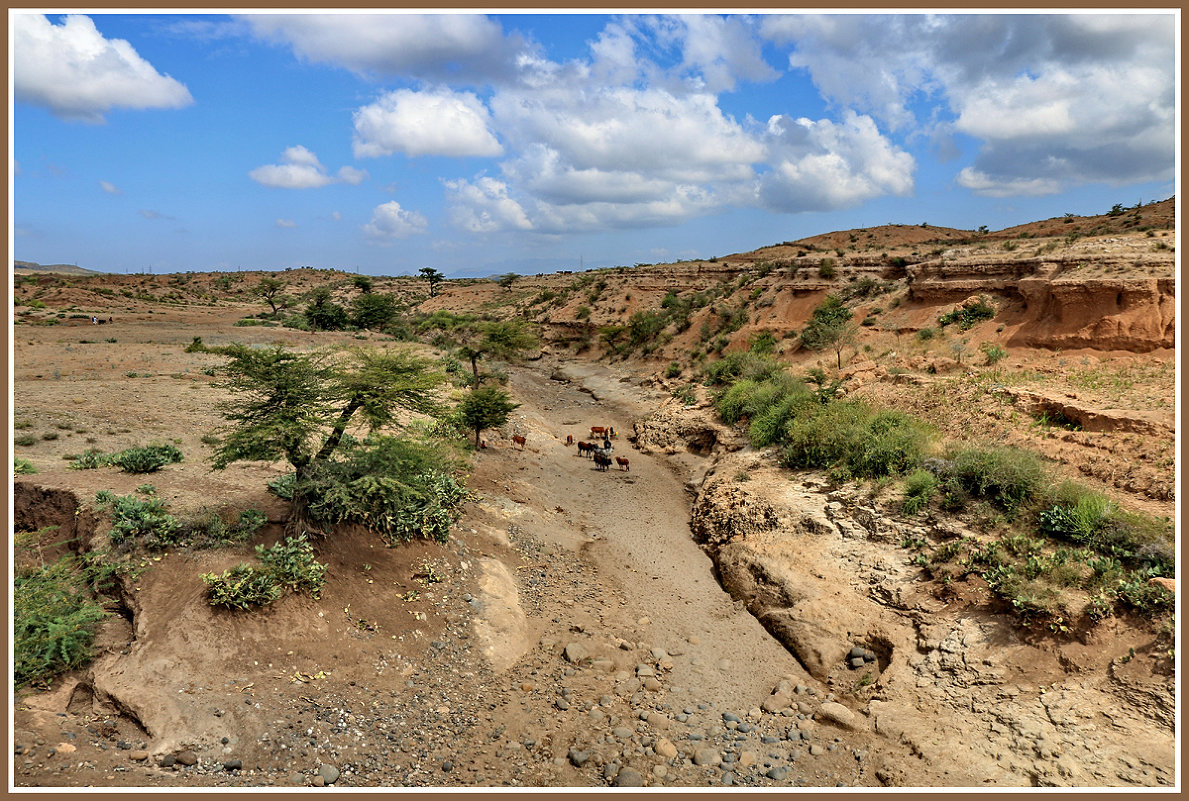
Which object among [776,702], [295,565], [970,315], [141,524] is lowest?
[776,702]

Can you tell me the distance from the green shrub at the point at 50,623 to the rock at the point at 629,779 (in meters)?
6.65

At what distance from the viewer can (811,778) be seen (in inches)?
298

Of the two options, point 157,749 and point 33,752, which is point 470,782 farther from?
point 33,752

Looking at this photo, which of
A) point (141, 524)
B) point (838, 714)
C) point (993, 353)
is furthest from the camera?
point (993, 353)

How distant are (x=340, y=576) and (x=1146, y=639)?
1169cm

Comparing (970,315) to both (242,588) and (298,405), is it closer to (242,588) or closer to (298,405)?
(298,405)

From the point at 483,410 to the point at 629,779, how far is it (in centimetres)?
1366

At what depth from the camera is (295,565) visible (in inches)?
353

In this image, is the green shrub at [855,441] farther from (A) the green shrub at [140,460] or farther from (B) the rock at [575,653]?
(A) the green shrub at [140,460]

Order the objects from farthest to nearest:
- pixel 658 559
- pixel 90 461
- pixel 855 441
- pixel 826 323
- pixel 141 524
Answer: pixel 826 323 → pixel 855 441 → pixel 658 559 → pixel 90 461 → pixel 141 524

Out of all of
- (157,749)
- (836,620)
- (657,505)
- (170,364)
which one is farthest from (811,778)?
(170,364)

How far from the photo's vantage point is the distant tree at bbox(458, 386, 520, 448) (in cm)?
1947

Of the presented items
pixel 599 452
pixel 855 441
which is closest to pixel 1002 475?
pixel 855 441

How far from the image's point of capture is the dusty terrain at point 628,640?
701 cm
